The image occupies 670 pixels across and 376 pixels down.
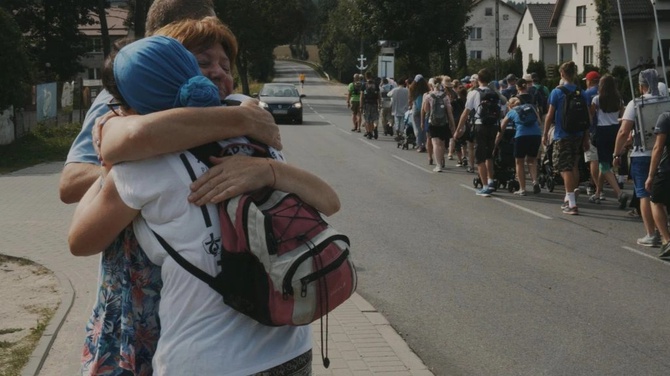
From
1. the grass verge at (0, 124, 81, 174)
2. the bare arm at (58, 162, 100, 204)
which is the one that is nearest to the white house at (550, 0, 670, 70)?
the grass verge at (0, 124, 81, 174)

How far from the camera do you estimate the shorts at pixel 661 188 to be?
9.95 meters

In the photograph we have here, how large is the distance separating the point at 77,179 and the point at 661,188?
8.29 metres

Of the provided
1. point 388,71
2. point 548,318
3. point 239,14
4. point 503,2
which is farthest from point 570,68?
point 503,2

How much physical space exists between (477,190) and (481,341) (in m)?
8.82

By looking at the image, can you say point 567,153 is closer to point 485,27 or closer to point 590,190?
point 590,190

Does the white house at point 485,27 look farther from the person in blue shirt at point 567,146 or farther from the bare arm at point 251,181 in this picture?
the bare arm at point 251,181

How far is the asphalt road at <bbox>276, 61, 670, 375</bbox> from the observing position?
6582 millimetres

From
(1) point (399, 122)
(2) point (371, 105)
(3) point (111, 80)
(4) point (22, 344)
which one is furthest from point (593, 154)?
(2) point (371, 105)

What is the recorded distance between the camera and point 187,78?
91.5 inches

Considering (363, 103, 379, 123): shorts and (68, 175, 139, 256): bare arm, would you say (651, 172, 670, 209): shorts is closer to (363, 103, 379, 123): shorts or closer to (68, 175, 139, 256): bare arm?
(68, 175, 139, 256): bare arm

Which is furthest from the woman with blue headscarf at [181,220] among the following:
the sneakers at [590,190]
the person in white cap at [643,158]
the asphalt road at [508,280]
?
the sneakers at [590,190]

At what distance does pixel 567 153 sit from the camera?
1325cm

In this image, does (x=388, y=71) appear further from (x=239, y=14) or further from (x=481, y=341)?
(x=481, y=341)

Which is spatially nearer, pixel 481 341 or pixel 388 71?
pixel 481 341
